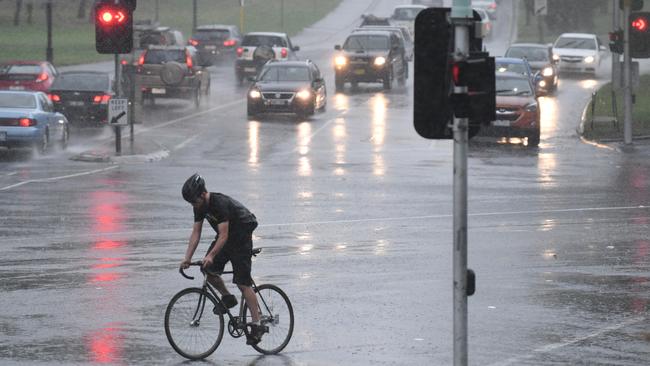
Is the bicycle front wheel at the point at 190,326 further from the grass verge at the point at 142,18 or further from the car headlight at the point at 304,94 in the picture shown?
the grass verge at the point at 142,18

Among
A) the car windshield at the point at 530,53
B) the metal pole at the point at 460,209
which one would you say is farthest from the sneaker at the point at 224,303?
the car windshield at the point at 530,53

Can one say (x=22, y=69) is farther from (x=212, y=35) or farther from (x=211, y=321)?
(x=211, y=321)

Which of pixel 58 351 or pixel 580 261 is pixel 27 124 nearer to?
pixel 580 261

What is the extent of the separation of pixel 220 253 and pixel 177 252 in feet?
19.7

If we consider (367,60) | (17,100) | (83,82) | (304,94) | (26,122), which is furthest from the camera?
(367,60)

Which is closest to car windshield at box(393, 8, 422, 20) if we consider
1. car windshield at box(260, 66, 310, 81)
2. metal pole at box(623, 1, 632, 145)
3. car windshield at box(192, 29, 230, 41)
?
car windshield at box(192, 29, 230, 41)

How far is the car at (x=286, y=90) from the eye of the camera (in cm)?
4178

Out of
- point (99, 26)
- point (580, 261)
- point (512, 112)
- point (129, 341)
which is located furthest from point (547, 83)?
point (129, 341)

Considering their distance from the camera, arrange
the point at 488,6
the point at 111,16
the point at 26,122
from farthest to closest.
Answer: the point at 488,6, the point at 26,122, the point at 111,16

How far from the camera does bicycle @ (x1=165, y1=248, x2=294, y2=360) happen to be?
12297 mm

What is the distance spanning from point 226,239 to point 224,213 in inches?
8.6

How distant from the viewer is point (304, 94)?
42.0 metres

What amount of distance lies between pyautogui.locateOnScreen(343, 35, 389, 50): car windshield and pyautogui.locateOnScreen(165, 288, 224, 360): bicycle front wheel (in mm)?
39549

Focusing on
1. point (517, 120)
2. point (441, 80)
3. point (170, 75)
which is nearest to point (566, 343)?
point (441, 80)
